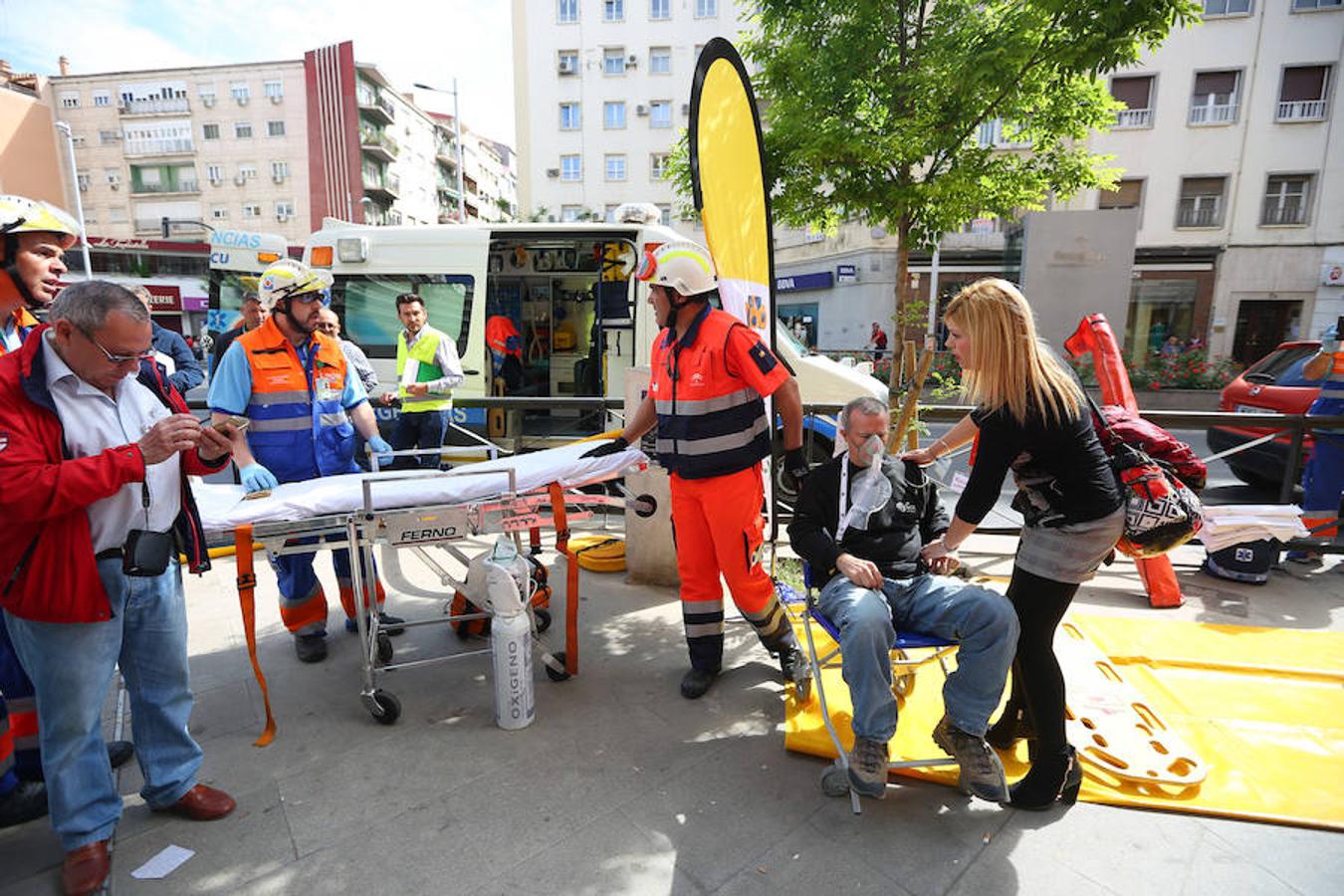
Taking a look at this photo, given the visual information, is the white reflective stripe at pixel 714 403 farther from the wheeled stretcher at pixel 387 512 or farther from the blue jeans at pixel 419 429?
the blue jeans at pixel 419 429

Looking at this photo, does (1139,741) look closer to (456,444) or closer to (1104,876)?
(1104,876)

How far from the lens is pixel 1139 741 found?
107 inches

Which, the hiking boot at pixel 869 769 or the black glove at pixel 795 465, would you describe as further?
the black glove at pixel 795 465

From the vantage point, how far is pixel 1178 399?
15.3m

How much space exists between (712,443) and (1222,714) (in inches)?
100

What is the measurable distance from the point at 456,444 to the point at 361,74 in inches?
1605

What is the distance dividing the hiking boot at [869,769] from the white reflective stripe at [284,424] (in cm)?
300

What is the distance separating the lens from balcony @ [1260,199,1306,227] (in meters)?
22.1

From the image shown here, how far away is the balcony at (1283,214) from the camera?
2214cm

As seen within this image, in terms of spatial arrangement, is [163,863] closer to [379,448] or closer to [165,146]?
[379,448]

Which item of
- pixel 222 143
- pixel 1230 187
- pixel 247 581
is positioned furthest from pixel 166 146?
pixel 1230 187

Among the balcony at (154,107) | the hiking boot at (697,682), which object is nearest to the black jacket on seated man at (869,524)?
the hiking boot at (697,682)

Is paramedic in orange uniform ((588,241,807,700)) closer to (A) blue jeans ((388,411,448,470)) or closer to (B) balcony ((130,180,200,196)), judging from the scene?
(A) blue jeans ((388,411,448,470))

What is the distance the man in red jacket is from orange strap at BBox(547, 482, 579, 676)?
127 cm
